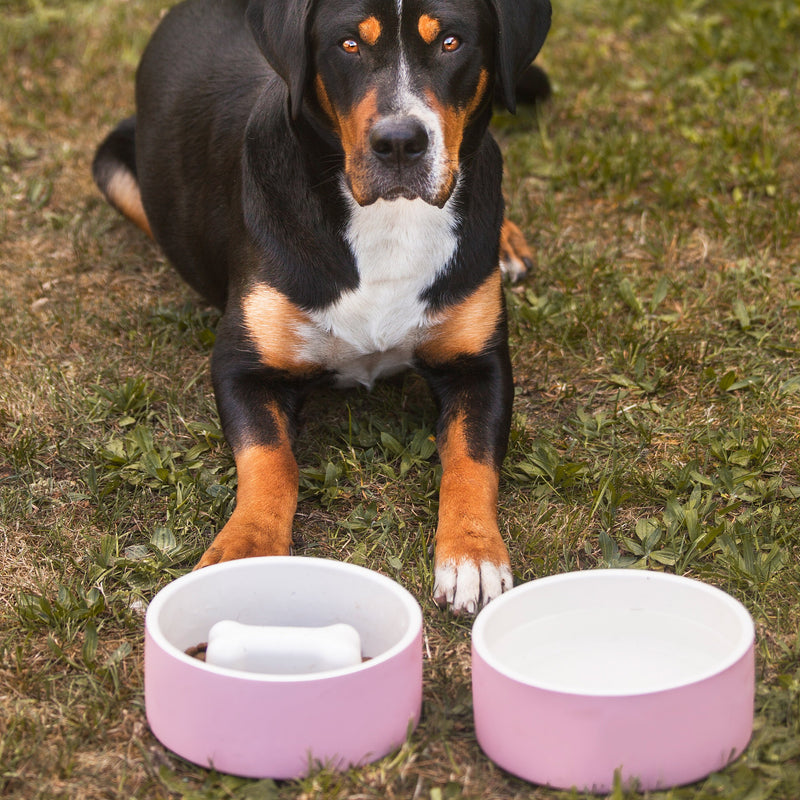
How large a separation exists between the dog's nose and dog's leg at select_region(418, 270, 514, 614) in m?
0.58

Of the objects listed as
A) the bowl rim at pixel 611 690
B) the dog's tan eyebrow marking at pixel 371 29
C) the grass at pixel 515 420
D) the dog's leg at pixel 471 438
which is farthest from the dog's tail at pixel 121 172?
the bowl rim at pixel 611 690

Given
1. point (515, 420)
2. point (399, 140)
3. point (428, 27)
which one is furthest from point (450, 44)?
point (515, 420)

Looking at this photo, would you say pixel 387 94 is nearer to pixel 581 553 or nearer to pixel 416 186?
pixel 416 186

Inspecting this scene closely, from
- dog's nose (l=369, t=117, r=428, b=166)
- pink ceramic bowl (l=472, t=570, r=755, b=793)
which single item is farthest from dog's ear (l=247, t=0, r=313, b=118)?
pink ceramic bowl (l=472, t=570, r=755, b=793)

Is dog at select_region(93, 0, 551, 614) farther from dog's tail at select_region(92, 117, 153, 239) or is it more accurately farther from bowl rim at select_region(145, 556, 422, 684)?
dog's tail at select_region(92, 117, 153, 239)

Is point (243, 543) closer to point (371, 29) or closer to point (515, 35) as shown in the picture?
point (371, 29)

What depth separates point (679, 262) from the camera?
181 inches

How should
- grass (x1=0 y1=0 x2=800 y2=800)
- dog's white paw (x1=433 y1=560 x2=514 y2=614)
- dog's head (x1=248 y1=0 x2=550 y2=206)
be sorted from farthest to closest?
1. dog's head (x1=248 y1=0 x2=550 y2=206)
2. dog's white paw (x1=433 y1=560 x2=514 y2=614)
3. grass (x1=0 y1=0 x2=800 y2=800)

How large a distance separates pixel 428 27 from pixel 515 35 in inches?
12.2

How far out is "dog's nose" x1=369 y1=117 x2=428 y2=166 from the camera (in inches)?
116

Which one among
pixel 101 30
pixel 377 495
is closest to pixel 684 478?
pixel 377 495

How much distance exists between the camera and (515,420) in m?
3.72

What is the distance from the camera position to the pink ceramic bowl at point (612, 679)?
2229 millimetres

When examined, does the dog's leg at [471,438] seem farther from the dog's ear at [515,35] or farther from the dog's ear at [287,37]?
the dog's ear at [287,37]
